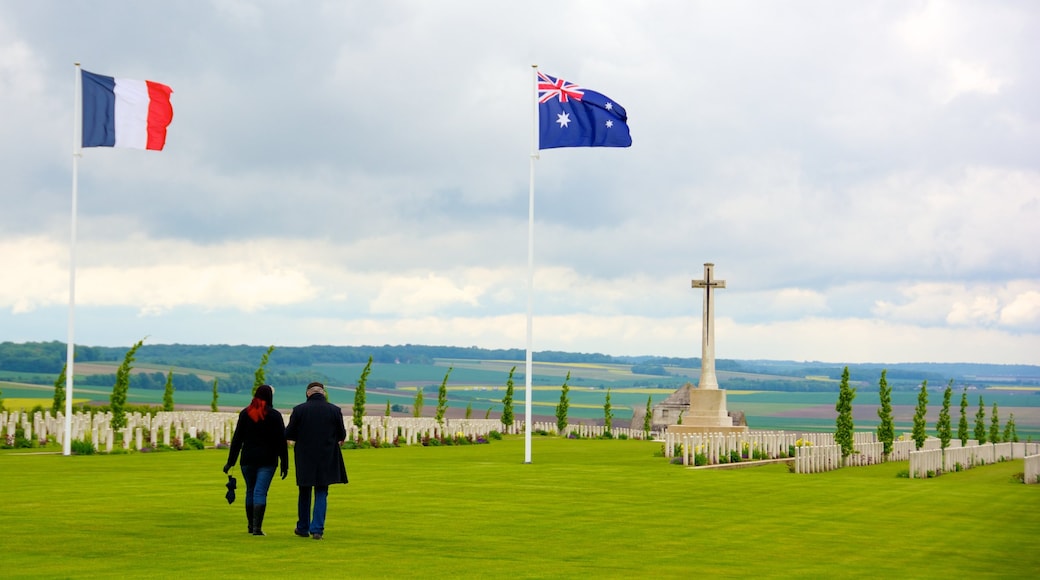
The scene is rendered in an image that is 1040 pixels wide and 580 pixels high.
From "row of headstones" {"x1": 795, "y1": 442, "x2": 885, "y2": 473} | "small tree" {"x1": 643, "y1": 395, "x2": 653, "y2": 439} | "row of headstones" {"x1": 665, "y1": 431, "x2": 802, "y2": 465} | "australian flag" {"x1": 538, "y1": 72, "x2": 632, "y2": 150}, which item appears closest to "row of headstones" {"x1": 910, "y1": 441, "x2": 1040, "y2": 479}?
"row of headstones" {"x1": 795, "y1": 442, "x2": 885, "y2": 473}

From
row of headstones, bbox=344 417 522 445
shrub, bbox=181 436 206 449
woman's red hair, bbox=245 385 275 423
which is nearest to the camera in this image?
woman's red hair, bbox=245 385 275 423

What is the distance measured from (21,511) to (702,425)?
32916 millimetres

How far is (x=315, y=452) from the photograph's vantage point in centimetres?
1619

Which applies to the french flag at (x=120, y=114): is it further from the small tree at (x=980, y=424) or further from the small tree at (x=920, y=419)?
the small tree at (x=980, y=424)

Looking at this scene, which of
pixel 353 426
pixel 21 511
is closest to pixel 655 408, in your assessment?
pixel 353 426

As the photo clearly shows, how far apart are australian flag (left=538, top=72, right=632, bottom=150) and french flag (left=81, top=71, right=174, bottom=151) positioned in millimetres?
10908

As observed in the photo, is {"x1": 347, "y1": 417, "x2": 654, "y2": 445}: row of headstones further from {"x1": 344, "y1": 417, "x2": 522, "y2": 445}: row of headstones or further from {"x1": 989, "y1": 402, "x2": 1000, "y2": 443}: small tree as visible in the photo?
{"x1": 989, "y1": 402, "x2": 1000, "y2": 443}: small tree

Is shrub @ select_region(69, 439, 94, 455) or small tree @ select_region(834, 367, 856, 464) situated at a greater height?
small tree @ select_region(834, 367, 856, 464)

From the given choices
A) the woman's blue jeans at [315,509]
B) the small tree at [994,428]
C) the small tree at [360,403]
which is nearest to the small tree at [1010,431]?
the small tree at [994,428]

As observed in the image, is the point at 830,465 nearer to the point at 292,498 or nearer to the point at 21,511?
the point at 292,498

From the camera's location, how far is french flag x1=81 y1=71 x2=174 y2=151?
35.1 meters

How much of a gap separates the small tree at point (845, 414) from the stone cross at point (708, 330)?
10570mm

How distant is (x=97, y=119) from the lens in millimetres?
35125

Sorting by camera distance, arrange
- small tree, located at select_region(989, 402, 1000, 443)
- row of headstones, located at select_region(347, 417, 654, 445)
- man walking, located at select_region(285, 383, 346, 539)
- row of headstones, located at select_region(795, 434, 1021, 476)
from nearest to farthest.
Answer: man walking, located at select_region(285, 383, 346, 539)
row of headstones, located at select_region(795, 434, 1021, 476)
row of headstones, located at select_region(347, 417, 654, 445)
small tree, located at select_region(989, 402, 1000, 443)
